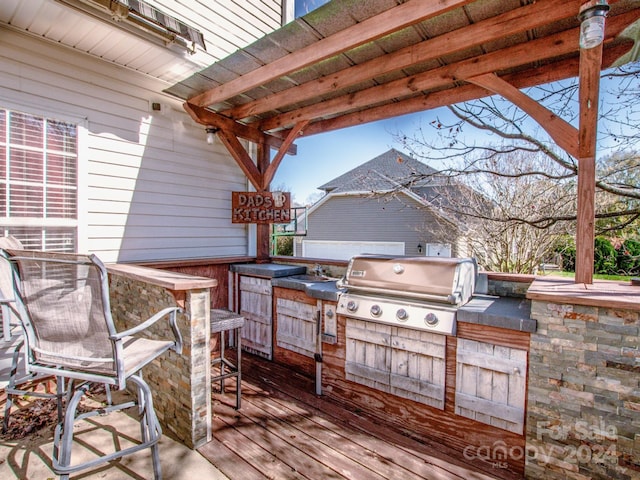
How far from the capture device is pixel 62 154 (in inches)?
117

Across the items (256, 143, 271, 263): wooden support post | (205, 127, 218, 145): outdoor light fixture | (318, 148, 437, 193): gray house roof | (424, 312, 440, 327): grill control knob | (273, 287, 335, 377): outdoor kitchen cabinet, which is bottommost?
(273, 287, 335, 377): outdoor kitchen cabinet

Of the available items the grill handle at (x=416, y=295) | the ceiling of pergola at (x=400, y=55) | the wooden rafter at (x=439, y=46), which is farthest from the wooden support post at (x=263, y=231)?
the grill handle at (x=416, y=295)

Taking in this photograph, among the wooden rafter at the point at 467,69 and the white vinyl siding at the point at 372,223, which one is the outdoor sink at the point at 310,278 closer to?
the wooden rafter at the point at 467,69

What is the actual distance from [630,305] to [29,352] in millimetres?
3155

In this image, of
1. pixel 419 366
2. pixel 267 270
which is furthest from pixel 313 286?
pixel 419 366

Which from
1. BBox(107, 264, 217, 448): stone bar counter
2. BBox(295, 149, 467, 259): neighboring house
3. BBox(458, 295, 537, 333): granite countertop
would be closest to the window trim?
BBox(107, 264, 217, 448): stone bar counter

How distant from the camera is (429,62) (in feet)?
9.32

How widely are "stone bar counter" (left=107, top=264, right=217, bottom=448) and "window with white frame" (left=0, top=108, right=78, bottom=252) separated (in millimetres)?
1040

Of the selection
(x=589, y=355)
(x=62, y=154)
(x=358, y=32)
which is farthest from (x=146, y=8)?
(x=589, y=355)

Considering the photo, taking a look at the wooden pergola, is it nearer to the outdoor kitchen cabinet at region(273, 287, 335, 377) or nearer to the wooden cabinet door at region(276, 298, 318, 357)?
the outdoor kitchen cabinet at region(273, 287, 335, 377)

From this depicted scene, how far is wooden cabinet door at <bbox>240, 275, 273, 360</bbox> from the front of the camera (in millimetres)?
3822

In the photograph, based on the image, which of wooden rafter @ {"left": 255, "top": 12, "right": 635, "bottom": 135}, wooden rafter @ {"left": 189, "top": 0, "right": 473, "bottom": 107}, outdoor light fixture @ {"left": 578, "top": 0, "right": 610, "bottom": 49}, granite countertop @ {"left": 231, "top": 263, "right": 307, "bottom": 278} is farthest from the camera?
granite countertop @ {"left": 231, "top": 263, "right": 307, "bottom": 278}

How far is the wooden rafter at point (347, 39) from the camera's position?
6.73 ft

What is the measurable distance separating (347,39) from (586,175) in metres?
1.94
